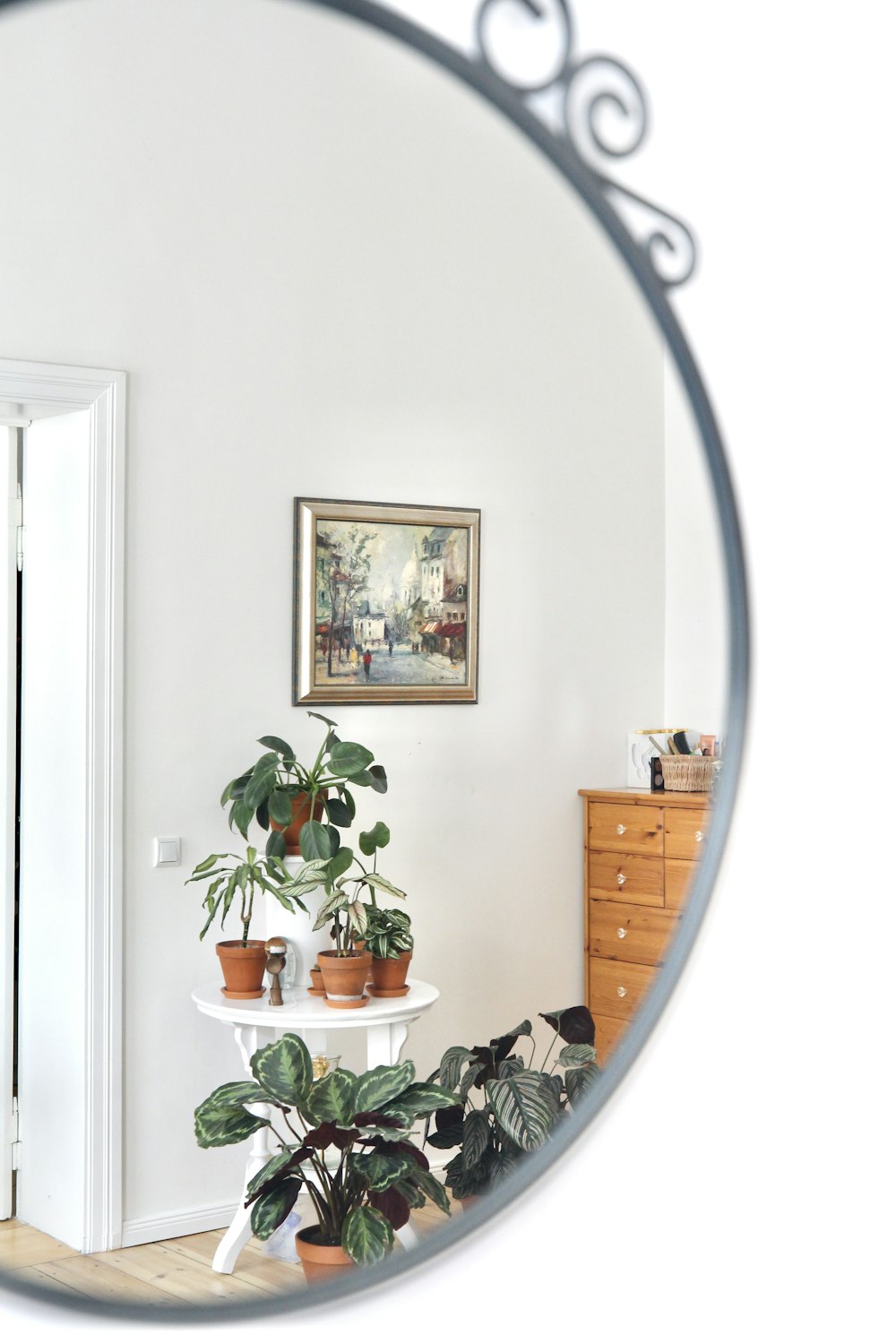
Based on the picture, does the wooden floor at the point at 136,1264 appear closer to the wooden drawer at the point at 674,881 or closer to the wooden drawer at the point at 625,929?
the wooden drawer at the point at 625,929

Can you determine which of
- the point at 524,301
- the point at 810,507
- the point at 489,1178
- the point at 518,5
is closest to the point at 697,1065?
the point at 810,507

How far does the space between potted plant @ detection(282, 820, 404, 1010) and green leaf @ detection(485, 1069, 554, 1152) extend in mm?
325

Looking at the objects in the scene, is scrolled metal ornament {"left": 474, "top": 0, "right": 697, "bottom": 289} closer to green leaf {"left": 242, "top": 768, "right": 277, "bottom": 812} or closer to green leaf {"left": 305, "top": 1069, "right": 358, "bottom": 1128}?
green leaf {"left": 305, "top": 1069, "right": 358, "bottom": 1128}

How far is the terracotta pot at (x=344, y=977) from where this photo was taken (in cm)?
149

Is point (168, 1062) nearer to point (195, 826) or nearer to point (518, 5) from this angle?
point (195, 826)

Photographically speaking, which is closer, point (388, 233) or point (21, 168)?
point (21, 168)

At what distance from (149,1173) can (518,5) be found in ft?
5.17

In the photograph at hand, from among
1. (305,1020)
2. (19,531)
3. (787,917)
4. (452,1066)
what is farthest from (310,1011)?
(787,917)

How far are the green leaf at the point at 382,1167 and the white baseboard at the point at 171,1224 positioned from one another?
0.78m

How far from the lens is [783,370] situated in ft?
1.77

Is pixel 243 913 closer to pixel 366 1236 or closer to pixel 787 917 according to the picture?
pixel 366 1236

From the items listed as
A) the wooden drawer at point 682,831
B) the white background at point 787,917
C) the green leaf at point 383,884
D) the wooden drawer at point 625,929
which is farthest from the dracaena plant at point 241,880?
the white background at point 787,917

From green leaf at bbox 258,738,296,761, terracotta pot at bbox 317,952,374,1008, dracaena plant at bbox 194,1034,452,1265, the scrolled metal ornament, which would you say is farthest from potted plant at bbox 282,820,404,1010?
the scrolled metal ornament

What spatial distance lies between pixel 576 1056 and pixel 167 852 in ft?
2.30
